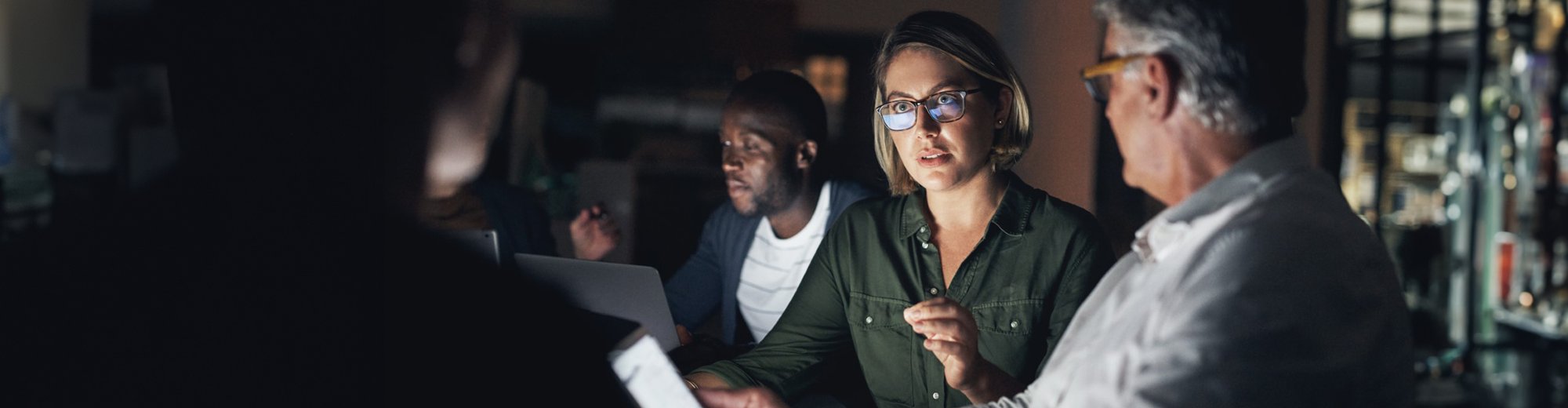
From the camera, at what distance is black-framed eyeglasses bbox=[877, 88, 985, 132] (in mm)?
1463

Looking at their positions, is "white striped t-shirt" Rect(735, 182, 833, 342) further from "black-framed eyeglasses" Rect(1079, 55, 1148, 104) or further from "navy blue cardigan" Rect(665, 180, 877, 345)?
"black-framed eyeglasses" Rect(1079, 55, 1148, 104)

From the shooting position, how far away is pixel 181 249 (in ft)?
2.13

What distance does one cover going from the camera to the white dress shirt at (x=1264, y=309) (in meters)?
0.96

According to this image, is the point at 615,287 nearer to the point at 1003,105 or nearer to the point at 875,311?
the point at 875,311

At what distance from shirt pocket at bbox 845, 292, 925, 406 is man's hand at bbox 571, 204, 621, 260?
2.44 ft

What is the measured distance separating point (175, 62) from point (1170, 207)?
2.97ft

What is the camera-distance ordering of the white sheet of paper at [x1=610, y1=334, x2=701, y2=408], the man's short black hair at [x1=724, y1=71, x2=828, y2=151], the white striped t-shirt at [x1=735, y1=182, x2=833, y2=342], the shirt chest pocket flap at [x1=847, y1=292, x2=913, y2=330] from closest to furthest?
the white sheet of paper at [x1=610, y1=334, x2=701, y2=408] < the shirt chest pocket flap at [x1=847, y1=292, x2=913, y2=330] < the white striped t-shirt at [x1=735, y1=182, x2=833, y2=342] < the man's short black hair at [x1=724, y1=71, x2=828, y2=151]

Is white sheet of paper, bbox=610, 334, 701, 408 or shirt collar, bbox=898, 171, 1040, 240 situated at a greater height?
shirt collar, bbox=898, 171, 1040, 240

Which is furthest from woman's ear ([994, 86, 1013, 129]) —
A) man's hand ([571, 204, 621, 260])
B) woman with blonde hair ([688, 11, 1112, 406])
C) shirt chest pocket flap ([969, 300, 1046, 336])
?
man's hand ([571, 204, 621, 260])

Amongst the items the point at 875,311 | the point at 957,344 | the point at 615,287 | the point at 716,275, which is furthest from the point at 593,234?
the point at 957,344

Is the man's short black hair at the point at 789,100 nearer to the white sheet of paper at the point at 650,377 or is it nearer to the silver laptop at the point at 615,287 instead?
the silver laptop at the point at 615,287

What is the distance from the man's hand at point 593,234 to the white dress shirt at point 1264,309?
130cm

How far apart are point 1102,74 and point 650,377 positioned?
1.97ft

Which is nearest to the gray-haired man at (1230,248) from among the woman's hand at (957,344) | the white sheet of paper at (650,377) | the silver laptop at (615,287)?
the woman's hand at (957,344)
